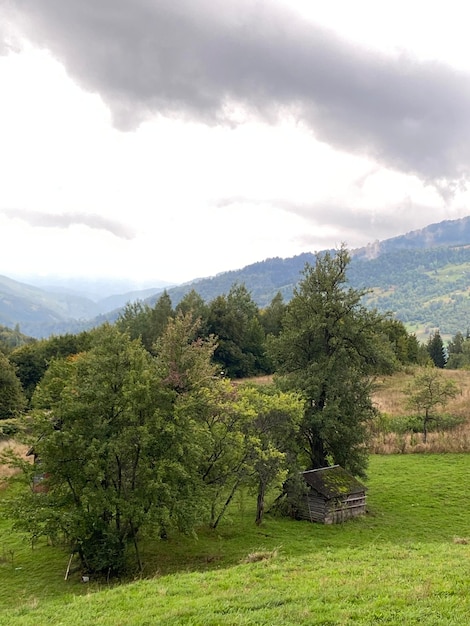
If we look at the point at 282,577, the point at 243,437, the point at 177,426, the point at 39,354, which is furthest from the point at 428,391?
the point at 39,354

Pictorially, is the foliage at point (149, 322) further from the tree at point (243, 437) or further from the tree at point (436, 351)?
the tree at point (436, 351)

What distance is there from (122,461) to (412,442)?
32.0 metres

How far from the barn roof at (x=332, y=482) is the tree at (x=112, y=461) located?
913 centimetres

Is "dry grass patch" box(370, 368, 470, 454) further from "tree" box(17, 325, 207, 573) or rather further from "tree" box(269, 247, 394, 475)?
"tree" box(17, 325, 207, 573)

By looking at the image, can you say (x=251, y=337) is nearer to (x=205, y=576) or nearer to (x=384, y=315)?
(x=384, y=315)

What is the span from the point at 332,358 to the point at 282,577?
16.5 metres

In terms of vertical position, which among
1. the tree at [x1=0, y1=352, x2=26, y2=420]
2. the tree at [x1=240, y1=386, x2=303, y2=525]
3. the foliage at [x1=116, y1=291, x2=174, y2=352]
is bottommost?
the tree at [x1=0, y1=352, x2=26, y2=420]

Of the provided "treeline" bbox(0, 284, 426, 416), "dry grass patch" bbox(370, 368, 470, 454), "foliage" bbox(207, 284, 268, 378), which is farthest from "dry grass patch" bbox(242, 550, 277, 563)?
"foliage" bbox(207, 284, 268, 378)

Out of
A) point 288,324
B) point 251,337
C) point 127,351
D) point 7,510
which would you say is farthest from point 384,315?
point 251,337

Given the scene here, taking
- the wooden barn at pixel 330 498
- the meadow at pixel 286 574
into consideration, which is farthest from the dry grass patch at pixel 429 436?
the wooden barn at pixel 330 498

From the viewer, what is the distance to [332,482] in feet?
88.6

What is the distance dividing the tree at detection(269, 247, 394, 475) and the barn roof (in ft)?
7.30

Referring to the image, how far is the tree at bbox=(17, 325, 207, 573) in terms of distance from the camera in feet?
60.7

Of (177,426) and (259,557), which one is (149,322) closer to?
(177,426)
